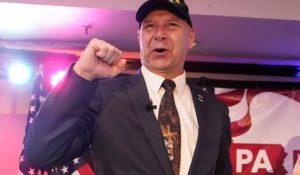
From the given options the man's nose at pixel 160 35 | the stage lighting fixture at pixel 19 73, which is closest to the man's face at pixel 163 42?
the man's nose at pixel 160 35

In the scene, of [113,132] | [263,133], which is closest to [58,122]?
[113,132]

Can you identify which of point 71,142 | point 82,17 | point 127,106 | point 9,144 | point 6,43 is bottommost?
point 71,142

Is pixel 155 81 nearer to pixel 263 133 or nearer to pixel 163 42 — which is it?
pixel 163 42

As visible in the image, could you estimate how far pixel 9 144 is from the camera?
3348mm

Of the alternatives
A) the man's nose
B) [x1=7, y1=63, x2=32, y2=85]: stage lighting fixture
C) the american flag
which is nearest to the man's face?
the man's nose

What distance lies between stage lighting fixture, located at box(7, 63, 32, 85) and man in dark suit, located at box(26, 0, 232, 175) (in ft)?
6.80

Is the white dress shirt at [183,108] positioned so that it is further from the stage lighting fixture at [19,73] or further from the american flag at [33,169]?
the stage lighting fixture at [19,73]

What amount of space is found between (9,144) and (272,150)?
7.09ft

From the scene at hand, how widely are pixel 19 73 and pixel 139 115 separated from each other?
2.30 m

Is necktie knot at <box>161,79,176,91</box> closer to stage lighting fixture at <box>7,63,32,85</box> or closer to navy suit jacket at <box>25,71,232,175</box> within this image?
navy suit jacket at <box>25,71,232,175</box>

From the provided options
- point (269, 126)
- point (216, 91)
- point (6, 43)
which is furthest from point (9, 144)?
point (269, 126)

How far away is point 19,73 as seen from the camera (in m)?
3.23

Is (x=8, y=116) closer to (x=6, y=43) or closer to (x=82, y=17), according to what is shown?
(x=6, y=43)

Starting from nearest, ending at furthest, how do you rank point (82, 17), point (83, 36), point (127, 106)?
point (127, 106), point (82, 17), point (83, 36)
